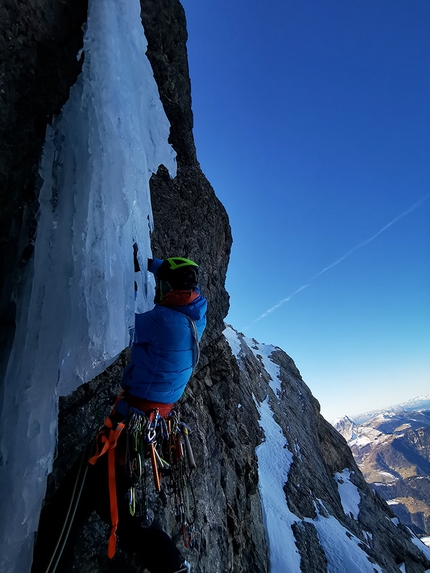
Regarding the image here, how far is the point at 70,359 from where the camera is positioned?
310 cm

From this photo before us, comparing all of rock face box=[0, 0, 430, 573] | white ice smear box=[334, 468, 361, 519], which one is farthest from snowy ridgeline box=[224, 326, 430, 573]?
rock face box=[0, 0, 430, 573]

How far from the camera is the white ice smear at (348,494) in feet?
62.2

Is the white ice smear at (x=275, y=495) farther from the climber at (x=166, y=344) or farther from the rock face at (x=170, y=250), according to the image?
the climber at (x=166, y=344)

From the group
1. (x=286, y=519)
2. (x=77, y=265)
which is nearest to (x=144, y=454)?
(x=77, y=265)

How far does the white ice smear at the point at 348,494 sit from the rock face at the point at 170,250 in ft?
15.1

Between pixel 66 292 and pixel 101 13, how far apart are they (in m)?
3.65

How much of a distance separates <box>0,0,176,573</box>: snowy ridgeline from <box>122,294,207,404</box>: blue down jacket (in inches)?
15.7

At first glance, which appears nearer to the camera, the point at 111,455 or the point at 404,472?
the point at 111,455

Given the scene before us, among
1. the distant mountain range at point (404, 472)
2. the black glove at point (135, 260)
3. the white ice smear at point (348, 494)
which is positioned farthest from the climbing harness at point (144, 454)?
the distant mountain range at point (404, 472)

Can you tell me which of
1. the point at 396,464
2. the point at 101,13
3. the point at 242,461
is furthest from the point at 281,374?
the point at 396,464

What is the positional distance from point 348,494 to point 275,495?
8638 millimetres

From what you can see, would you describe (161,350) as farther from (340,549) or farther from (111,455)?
(340,549)

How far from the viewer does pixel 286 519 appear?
1366 cm

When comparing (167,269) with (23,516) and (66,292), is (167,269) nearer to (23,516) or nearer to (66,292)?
(66,292)
